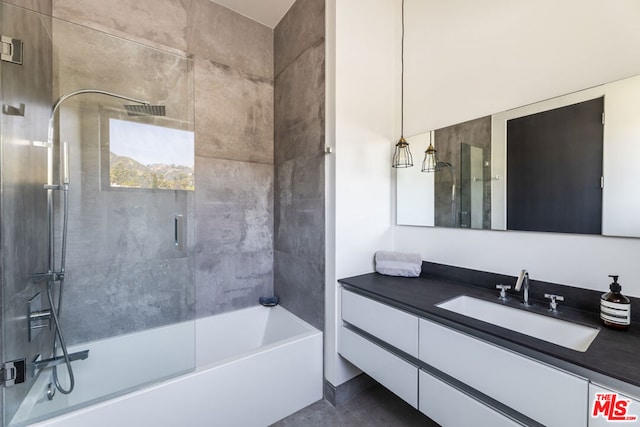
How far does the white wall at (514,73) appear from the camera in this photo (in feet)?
3.86

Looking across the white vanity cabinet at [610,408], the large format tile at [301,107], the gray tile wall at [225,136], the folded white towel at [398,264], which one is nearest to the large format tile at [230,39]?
the gray tile wall at [225,136]

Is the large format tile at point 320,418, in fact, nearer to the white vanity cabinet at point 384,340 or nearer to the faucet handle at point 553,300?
the white vanity cabinet at point 384,340

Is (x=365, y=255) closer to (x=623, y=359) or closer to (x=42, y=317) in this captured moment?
(x=623, y=359)

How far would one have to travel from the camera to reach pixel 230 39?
233 centimetres

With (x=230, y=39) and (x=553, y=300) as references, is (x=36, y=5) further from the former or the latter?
(x=553, y=300)

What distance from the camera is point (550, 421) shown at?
0.90 metres

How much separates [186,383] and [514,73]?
253 cm

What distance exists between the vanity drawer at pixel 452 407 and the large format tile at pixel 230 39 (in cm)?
273

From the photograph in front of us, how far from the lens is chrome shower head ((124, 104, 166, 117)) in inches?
73.2

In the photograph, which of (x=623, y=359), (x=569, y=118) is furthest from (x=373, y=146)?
(x=623, y=359)

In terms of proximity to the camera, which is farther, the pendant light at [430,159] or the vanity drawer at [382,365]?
the pendant light at [430,159]

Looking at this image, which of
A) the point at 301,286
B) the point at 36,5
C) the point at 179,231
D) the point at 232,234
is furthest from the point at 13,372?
the point at 36,5

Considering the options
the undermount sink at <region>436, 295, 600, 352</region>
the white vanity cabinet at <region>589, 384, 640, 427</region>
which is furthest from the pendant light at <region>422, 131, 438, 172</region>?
the white vanity cabinet at <region>589, 384, 640, 427</region>

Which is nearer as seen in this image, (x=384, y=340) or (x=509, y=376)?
(x=509, y=376)
